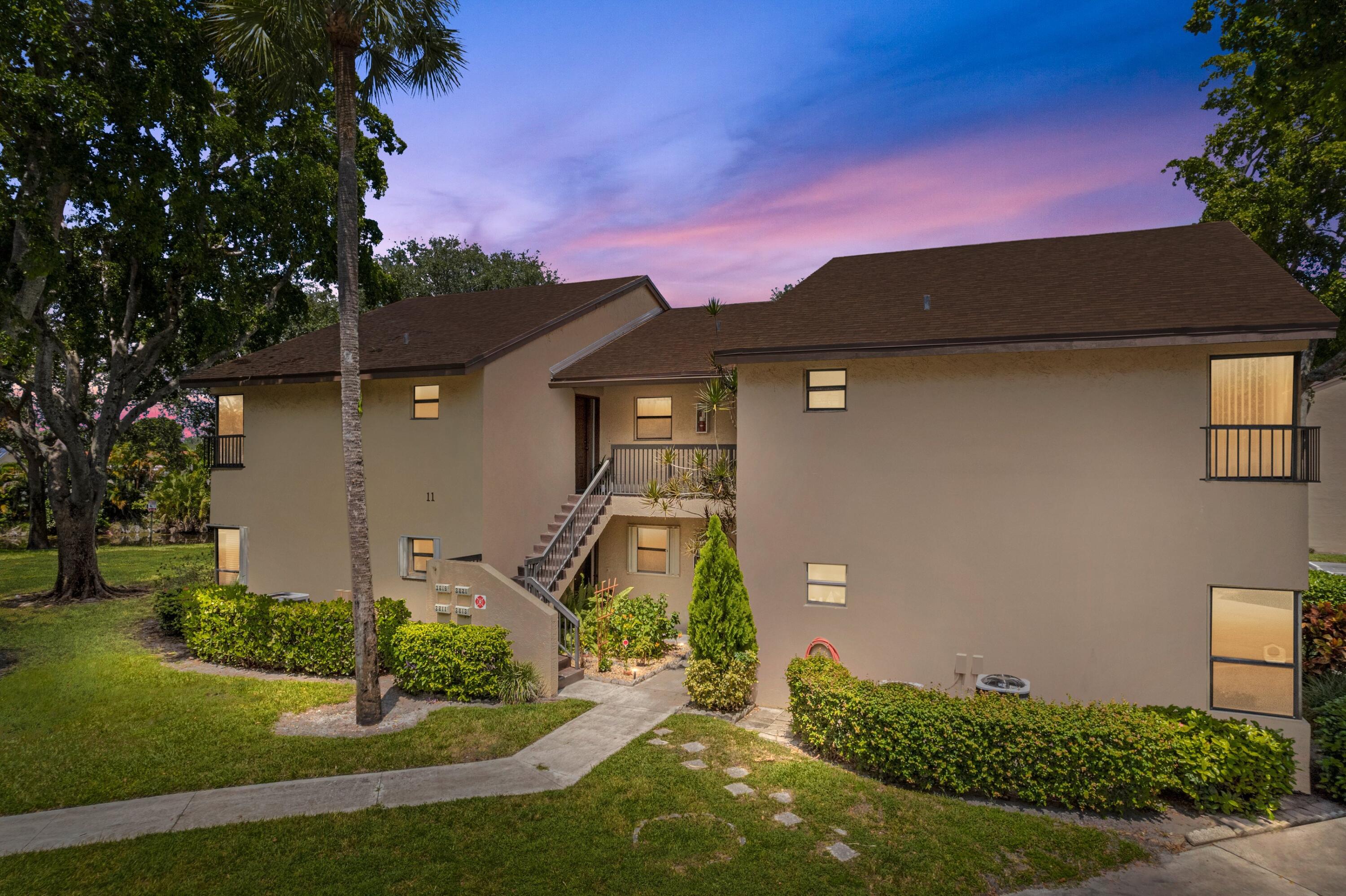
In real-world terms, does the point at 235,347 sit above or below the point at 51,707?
above

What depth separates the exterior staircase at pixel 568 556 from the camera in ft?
44.3

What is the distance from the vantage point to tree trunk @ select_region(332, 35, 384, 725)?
34.4ft

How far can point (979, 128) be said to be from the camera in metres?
17.3

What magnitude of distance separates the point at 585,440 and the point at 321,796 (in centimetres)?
1107

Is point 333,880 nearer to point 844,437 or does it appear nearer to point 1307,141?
point 844,437

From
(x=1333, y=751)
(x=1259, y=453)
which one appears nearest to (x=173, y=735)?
(x=1333, y=751)

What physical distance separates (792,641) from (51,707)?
12.3 meters

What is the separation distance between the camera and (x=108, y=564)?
27.1 meters

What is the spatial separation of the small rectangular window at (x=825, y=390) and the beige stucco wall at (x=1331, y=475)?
2673 cm

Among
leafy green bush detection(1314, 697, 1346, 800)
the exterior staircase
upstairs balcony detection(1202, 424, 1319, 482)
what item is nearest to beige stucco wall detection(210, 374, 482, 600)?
the exterior staircase

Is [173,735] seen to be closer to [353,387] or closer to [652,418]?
[353,387]

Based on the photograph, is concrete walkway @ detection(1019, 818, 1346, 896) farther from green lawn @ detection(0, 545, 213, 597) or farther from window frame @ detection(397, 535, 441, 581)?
green lawn @ detection(0, 545, 213, 597)

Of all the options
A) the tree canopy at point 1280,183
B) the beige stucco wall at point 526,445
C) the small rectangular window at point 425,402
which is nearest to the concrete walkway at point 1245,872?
the beige stucco wall at point 526,445

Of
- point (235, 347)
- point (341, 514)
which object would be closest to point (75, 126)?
point (235, 347)
